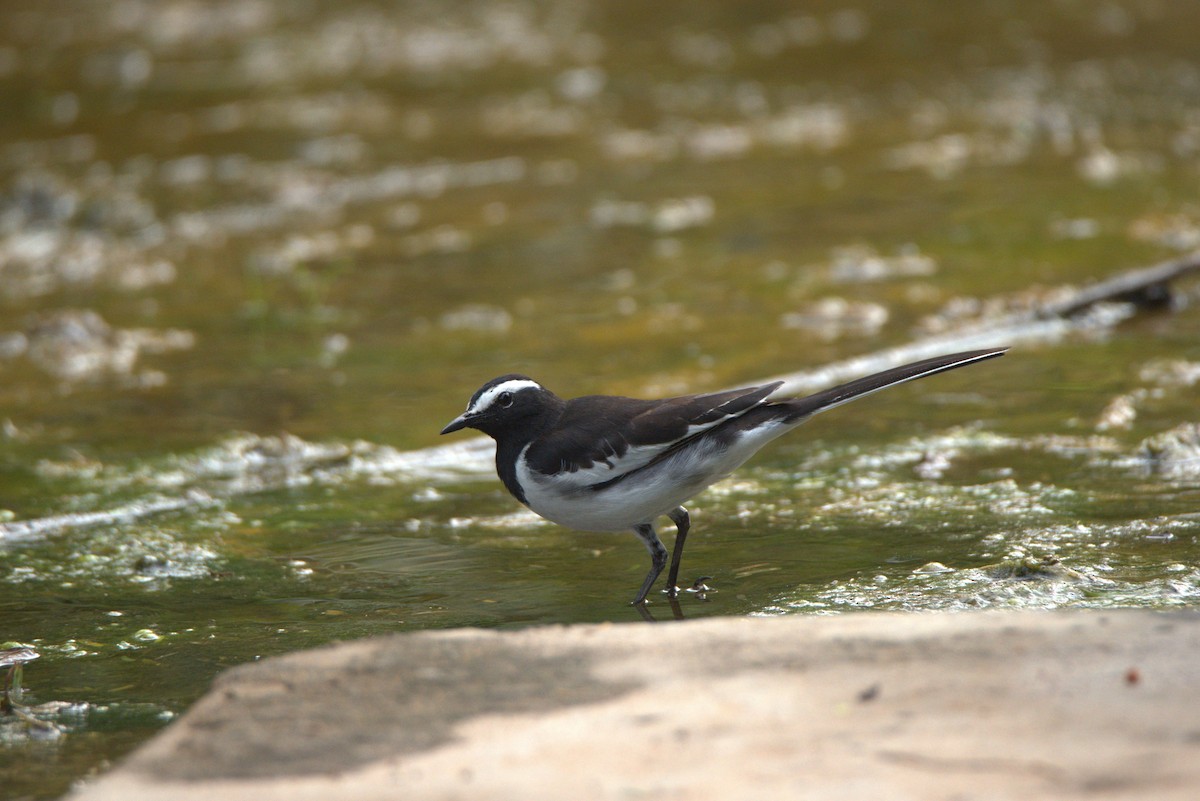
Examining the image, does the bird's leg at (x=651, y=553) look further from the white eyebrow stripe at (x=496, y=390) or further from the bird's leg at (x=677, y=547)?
the white eyebrow stripe at (x=496, y=390)

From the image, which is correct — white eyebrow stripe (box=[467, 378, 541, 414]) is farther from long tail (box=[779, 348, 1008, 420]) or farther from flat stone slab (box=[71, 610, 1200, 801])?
flat stone slab (box=[71, 610, 1200, 801])

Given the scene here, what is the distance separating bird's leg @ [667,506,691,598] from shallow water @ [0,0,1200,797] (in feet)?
0.24

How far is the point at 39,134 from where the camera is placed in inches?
608

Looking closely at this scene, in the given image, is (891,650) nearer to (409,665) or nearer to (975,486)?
(409,665)

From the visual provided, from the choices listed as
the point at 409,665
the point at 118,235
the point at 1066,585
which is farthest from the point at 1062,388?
the point at 118,235

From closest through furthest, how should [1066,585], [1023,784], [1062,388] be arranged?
1. [1023,784]
2. [1066,585]
3. [1062,388]

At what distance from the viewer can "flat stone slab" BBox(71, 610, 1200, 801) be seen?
3.23m

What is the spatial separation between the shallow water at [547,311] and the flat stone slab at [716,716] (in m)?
0.75

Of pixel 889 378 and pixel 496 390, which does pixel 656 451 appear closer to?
pixel 496 390

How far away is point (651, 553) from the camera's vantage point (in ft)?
17.8

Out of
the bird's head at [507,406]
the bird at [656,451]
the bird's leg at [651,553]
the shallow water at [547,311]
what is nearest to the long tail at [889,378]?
the bird at [656,451]

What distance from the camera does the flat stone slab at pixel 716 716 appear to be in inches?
127

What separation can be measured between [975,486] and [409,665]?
2.94 meters

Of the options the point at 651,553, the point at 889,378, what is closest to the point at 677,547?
the point at 651,553
